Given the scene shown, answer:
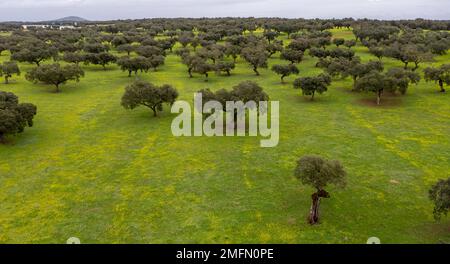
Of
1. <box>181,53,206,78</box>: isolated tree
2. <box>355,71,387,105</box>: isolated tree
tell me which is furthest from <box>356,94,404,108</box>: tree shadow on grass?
<box>181,53,206,78</box>: isolated tree

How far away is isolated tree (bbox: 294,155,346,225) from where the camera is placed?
4106 cm

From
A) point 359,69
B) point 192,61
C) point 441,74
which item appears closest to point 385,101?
point 359,69

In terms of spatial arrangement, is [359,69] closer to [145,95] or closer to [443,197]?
[145,95]

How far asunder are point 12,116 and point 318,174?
5046cm

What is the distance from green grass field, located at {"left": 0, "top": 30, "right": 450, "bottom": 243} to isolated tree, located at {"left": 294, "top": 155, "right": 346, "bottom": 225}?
3474 millimetres

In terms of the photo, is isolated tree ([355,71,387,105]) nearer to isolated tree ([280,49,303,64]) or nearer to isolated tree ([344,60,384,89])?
isolated tree ([344,60,384,89])

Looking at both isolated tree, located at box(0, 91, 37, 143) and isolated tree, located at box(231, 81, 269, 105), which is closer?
isolated tree, located at box(0, 91, 37, 143)

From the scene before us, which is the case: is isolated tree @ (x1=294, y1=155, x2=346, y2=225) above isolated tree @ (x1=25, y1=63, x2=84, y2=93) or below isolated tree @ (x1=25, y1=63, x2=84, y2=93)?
below

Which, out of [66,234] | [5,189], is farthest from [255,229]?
[5,189]

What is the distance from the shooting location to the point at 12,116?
64.2m

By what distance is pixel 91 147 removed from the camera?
6812 cm

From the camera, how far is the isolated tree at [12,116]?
63.5 meters
